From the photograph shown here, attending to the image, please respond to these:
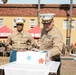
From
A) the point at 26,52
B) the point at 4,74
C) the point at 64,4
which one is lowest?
the point at 4,74

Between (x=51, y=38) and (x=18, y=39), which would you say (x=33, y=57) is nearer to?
(x=51, y=38)

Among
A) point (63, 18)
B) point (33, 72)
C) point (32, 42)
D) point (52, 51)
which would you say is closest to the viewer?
point (33, 72)

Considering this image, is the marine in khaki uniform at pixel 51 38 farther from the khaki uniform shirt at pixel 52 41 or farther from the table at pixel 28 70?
the table at pixel 28 70

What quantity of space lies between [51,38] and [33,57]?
76 cm

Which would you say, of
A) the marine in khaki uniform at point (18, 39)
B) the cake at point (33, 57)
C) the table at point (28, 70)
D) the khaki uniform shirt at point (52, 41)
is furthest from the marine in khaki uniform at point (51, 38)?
the marine in khaki uniform at point (18, 39)

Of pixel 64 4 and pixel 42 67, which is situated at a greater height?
pixel 64 4

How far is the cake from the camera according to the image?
4051mm

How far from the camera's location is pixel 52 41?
4.78m

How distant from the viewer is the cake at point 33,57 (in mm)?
4051

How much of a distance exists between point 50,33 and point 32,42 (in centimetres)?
246

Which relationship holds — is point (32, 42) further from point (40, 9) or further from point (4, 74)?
point (40, 9)

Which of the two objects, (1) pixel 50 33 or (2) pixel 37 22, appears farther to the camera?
(2) pixel 37 22

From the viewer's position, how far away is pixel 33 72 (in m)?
3.77

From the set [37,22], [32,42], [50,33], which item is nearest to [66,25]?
[37,22]
